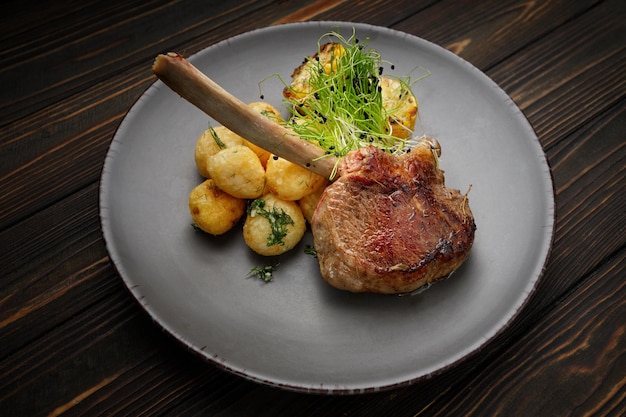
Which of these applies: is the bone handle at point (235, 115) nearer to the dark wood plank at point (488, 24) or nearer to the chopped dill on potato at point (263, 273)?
the chopped dill on potato at point (263, 273)

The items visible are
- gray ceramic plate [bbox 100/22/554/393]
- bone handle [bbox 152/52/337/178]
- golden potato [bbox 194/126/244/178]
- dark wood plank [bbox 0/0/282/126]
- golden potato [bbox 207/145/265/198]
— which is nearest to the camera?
Result: bone handle [bbox 152/52/337/178]

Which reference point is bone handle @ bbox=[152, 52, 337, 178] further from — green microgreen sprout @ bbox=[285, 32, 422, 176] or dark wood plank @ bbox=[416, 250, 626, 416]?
dark wood plank @ bbox=[416, 250, 626, 416]

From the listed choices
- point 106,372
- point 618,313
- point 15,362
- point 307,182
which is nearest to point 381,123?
point 307,182

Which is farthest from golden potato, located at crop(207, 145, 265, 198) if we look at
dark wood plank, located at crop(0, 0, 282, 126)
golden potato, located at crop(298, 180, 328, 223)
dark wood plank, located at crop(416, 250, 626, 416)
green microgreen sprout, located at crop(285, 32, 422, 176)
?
dark wood plank, located at crop(0, 0, 282, 126)

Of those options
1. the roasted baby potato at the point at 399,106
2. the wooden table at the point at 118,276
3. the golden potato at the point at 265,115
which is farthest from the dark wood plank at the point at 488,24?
the golden potato at the point at 265,115

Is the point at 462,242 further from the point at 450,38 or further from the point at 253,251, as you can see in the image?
the point at 450,38

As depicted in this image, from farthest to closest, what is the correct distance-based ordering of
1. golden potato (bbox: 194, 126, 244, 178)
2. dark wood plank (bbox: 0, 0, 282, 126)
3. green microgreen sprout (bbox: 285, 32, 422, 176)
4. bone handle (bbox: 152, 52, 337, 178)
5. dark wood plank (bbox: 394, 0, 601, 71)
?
dark wood plank (bbox: 394, 0, 601, 71), dark wood plank (bbox: 0, 0, 282, 126), green microgreen sprout (bbox: 285, 32, 422, 176), golden potato (bbox: 194, 126, 244, 178), bone handle (bbox: 152, 52, 337, 178)

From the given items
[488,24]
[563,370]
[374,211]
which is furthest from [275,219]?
[488,24]
